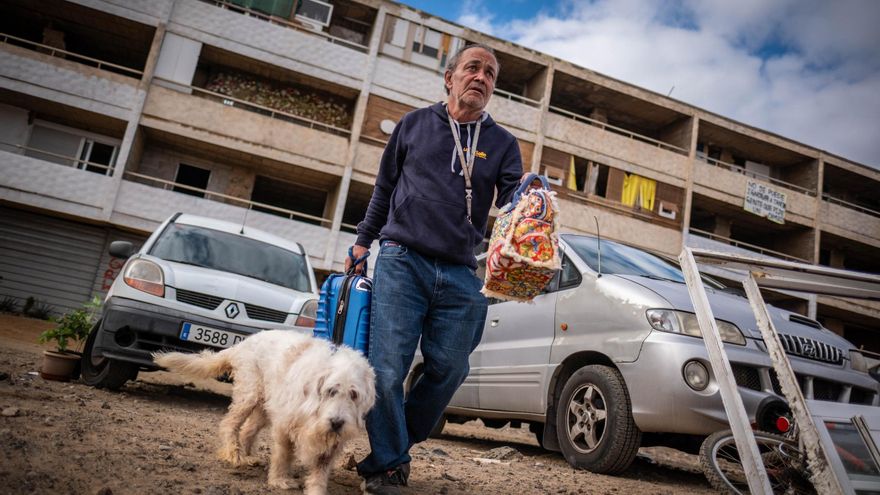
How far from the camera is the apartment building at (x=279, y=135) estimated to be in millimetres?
14953

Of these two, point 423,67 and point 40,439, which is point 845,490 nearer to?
point 40,439

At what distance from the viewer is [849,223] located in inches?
914

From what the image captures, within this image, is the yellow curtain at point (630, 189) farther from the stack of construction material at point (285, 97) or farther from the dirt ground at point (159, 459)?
the dirt ground at point (159, 459)

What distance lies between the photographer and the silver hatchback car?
132 inches

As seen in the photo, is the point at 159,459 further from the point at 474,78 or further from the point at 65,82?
the point at 65,82

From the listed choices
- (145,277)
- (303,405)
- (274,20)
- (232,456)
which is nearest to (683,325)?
(303,405)

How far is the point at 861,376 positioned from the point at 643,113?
20.3 m

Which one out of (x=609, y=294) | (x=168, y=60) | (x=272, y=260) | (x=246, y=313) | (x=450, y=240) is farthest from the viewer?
(x=168, y=60)

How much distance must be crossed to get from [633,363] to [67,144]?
18754 millimetres

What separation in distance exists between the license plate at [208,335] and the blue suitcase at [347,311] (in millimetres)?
2243

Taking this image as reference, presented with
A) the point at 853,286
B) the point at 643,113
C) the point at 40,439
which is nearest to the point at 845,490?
the point at 853,286

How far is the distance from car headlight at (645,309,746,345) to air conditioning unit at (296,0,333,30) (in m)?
17.6

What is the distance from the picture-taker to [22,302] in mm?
14656

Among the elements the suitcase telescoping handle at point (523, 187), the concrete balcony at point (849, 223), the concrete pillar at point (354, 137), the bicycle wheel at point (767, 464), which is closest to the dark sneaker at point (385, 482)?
the suitcase telescoping handle at point (523, 187)
